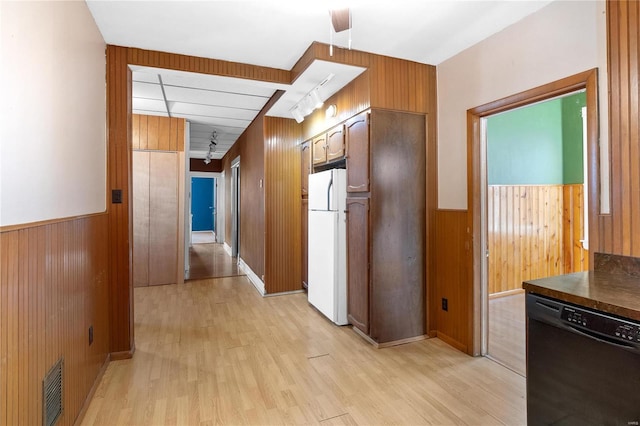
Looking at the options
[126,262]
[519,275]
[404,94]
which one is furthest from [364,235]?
[519,275]

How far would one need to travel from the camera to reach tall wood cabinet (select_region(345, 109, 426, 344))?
9.05 feet

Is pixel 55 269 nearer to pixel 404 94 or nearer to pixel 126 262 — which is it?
pixel 126 262

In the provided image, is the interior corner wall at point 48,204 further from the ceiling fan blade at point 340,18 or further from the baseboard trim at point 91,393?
the ceiling fan blade at point 340,18

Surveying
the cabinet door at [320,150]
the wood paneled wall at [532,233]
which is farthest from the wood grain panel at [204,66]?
the wood paneled wall at [532,233]

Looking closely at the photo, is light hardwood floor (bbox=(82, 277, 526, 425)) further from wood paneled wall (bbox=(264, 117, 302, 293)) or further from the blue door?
the blue door

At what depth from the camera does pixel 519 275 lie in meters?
4.18

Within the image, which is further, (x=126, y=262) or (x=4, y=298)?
(x=126, y=262)

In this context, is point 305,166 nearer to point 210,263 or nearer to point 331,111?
point 331,111

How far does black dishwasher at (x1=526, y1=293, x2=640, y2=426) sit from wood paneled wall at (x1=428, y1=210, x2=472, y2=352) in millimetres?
1180

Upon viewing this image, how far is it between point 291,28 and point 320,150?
61.2 inches

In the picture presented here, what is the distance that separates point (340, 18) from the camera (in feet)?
6.42

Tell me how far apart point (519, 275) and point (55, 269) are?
189 inches

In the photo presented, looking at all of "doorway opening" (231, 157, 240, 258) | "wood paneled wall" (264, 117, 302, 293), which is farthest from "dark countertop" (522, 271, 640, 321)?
"doorway opening" (231, 157, 240, 258)

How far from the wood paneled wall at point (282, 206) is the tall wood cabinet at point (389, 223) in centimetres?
160
